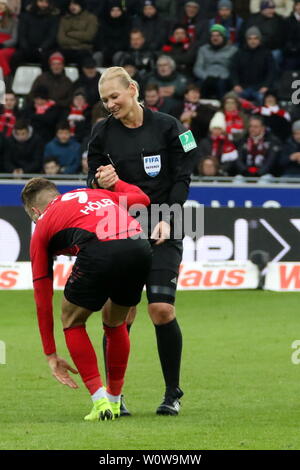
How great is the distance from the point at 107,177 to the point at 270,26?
1435cm

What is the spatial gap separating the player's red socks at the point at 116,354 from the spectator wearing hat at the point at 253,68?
528 inches

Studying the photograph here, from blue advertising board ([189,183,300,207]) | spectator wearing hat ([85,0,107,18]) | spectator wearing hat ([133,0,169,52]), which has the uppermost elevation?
spectator wearing hat ([85,0,107,18])

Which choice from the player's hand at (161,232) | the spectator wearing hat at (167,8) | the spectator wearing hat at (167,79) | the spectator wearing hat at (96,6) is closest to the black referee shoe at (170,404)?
the player's hand at (161,232)

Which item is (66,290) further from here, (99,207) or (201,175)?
(201,175)

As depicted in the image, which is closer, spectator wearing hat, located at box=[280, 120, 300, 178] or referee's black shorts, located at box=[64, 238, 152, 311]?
referee's black shorts, located at box=[64, 238, 152, 311]

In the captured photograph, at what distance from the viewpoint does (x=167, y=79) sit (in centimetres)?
2030

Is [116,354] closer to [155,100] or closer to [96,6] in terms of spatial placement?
[155,100]

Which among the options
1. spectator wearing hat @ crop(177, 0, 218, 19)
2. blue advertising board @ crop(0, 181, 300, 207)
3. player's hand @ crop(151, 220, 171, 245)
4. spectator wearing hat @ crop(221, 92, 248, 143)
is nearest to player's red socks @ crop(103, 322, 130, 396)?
player's hand @ crop(151, 220, 171, 245)

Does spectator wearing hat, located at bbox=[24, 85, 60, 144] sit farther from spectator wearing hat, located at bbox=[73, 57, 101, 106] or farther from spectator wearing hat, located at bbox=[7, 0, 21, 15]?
spectator wearing hat, located at bbox=[7, 0, 21, 15]

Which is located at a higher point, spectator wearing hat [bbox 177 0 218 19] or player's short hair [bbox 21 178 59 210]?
spectator wearing hat [bbox 177 0 218 19]

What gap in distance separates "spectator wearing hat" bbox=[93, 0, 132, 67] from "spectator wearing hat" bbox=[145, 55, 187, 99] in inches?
53.5

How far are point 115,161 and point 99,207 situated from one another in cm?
86

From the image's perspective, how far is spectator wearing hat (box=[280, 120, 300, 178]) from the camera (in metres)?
19.0

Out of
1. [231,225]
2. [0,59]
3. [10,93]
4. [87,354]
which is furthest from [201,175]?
[87,354]
